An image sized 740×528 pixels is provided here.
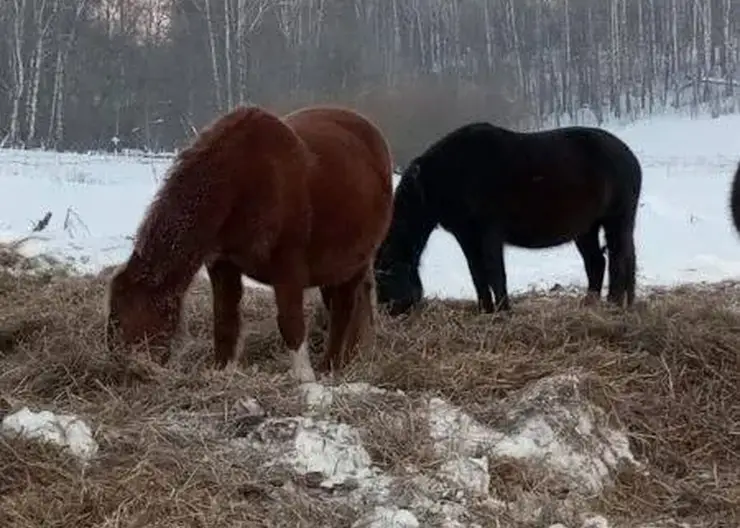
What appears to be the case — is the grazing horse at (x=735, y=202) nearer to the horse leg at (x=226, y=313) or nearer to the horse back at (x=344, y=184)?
the horse back at (x=344, y=184)

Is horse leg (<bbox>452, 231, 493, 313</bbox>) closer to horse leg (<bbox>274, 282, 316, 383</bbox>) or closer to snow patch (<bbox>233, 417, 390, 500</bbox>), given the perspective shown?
horse leg (<bbox>274, 282, 316, 383</bbox>)

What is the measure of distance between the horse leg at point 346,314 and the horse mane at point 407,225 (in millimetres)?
1172

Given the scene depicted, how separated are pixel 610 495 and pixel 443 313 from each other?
111 inches

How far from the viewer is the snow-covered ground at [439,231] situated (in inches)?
412

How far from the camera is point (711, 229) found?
14227 millimetres

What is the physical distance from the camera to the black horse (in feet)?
23.5

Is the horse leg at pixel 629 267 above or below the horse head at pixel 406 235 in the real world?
below

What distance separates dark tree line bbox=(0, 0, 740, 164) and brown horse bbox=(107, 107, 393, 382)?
58.1 feet

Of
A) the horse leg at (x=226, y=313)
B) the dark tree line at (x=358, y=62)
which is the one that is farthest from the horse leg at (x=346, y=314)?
the dark tree line at (x=358, y=62)

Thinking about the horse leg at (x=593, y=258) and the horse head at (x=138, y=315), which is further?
the horse leg at (x=593, y=258)

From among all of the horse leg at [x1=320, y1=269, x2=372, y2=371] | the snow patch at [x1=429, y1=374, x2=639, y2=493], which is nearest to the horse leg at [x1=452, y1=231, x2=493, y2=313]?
the horse leg at [x1=320, y1=269, x2=372, y2=371]

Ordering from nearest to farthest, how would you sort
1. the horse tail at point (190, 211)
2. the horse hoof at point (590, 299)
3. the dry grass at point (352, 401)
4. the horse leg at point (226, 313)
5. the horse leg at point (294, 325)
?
the dry grass at point (352, 401), the horse tail at point (190, 211), the horse leg at point (294, 325), the horse leg at point (226, 313), the horse hoof at point (590, 299)

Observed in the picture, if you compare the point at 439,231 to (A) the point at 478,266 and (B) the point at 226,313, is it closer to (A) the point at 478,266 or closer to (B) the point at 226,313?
(A) the point at 478,266

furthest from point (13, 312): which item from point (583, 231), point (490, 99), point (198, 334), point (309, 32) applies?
point (309, 32)
